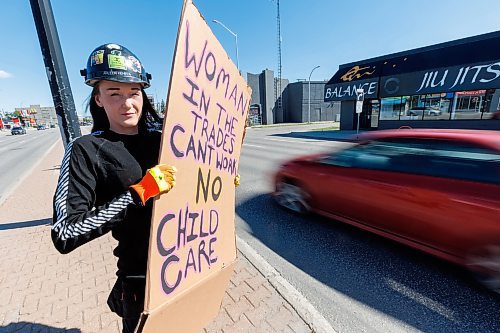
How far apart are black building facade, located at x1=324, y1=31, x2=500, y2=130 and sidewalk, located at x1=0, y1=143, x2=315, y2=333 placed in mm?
17428

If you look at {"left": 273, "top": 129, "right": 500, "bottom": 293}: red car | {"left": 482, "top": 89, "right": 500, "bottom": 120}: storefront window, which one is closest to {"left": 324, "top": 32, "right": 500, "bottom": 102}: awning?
{"left": 482, "top": 89, "right": 500, "bottom": 120}: storefront window

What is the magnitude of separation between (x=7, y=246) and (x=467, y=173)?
5.97 m

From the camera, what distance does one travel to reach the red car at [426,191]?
7.71 ft

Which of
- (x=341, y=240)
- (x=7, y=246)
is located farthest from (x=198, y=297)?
(x=7, y=246)

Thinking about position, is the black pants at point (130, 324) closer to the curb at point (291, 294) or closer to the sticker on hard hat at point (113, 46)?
the curb at point (291, 294)

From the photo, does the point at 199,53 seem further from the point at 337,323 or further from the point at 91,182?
the point at 337,323

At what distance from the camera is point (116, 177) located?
1.21 metres

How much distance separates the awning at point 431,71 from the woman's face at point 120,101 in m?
18.2

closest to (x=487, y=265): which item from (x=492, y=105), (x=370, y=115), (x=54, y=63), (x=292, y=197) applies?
→ (x=292, y=197)

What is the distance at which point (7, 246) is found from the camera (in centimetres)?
360

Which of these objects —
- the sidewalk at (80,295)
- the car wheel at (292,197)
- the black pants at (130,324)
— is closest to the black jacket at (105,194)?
the black pants at (130,324)

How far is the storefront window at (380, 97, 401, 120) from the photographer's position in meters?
17.8

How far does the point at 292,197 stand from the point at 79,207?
3.63 metres

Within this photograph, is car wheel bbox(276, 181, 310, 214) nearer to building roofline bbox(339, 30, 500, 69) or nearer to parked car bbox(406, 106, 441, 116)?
parked car bbox(406, 106, 441, 116)
